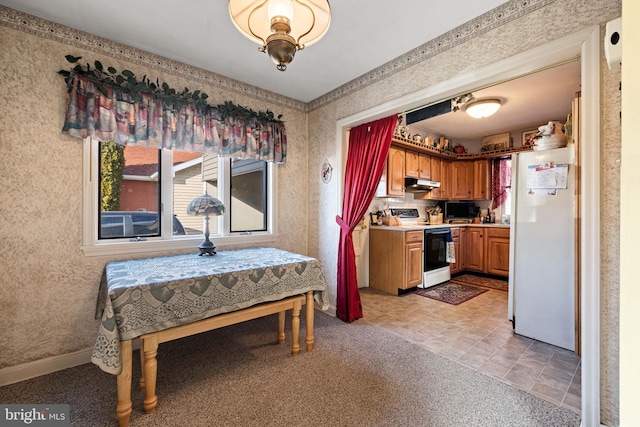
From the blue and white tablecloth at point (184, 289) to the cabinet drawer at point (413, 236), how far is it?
1881mm

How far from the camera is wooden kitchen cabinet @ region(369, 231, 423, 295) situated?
387 cm

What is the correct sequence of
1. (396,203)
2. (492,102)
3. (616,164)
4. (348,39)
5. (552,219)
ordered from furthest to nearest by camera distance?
1. (396,203)
2. (492,102)
3. (552,219)
4. (348,39)
5. (616,164)

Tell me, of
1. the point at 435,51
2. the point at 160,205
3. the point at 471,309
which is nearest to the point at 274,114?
the point at 160,205

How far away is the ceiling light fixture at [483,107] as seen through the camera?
3531 millimetres

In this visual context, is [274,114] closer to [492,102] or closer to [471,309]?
[492,102]

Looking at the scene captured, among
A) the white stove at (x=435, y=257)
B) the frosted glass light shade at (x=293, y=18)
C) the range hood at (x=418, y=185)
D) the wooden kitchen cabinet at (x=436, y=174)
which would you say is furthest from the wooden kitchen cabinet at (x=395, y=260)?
the frosted glass light shade at (x=293, y=18)

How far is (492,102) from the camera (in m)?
3.58

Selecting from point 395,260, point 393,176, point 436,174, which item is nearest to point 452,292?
point 395,260

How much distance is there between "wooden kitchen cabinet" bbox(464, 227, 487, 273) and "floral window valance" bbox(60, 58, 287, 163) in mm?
3757

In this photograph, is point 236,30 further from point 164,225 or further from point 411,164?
point 411,164

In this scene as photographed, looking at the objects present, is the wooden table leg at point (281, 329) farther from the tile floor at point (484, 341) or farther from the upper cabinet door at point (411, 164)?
the upper cabinet door at point (411, 164)

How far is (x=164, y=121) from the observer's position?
250cm

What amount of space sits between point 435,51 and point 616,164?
1.47m

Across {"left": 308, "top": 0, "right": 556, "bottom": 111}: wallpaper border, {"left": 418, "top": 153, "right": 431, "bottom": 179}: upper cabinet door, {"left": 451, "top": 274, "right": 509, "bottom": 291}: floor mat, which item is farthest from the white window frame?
{"left": 451, "top": 274, "right": 509, "bottom": 291}: floor mat
